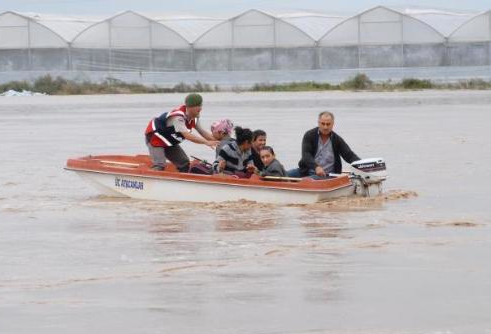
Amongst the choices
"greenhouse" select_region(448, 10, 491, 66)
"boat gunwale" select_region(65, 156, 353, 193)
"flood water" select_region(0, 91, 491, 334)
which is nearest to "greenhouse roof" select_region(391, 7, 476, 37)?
"greenhouse" select_region(448, 10, 491, 66)

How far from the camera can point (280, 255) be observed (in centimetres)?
1078

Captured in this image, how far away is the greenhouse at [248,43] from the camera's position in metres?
52.6

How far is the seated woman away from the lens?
574 inches

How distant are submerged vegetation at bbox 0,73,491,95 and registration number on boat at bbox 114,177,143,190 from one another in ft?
108

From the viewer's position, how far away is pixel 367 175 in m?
14.9

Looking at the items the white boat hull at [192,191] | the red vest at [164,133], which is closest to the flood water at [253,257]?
the white boat hull at [192,191]

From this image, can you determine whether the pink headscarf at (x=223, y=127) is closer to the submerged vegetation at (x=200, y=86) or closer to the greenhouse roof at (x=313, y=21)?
the submerged vegetation at (x=200, y=86)

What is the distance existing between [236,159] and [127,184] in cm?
150

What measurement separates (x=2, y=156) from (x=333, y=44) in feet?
103

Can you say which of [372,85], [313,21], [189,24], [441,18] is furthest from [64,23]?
[441,18]

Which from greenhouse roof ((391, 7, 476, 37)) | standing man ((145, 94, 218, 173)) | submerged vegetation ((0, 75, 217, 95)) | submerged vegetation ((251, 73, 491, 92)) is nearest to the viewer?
standing man ((145, 94, 218, 173))

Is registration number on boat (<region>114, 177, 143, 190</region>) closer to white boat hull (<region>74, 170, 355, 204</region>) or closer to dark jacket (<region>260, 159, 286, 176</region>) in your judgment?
white boat hull (<region>74, 170, 355, 204</region>)

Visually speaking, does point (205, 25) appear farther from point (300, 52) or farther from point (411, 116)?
point (411, 116)

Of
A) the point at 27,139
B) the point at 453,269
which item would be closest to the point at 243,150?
the point at 453,269
